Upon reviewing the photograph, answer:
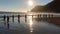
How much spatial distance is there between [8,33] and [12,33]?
556mm

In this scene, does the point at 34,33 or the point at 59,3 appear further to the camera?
the point at 59,3

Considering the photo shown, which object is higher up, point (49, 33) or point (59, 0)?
point (59, 0)

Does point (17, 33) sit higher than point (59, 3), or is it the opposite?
point (59, 3)

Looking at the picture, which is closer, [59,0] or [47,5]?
[59,0]

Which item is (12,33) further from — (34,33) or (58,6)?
(58,6)

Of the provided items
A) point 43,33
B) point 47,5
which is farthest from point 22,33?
point 47,5

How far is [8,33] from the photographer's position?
60.7 feet

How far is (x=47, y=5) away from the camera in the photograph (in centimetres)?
11988

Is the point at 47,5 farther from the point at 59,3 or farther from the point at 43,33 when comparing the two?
the point at 43,33

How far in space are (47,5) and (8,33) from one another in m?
104

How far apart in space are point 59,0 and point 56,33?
74.6 meters

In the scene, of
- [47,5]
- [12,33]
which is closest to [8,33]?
[12,33]

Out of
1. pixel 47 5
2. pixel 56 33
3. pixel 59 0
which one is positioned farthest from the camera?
pixel 47 5

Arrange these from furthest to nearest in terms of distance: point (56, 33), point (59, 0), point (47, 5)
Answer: point (47, 5) < point (59, 0) < point (56, 33)
